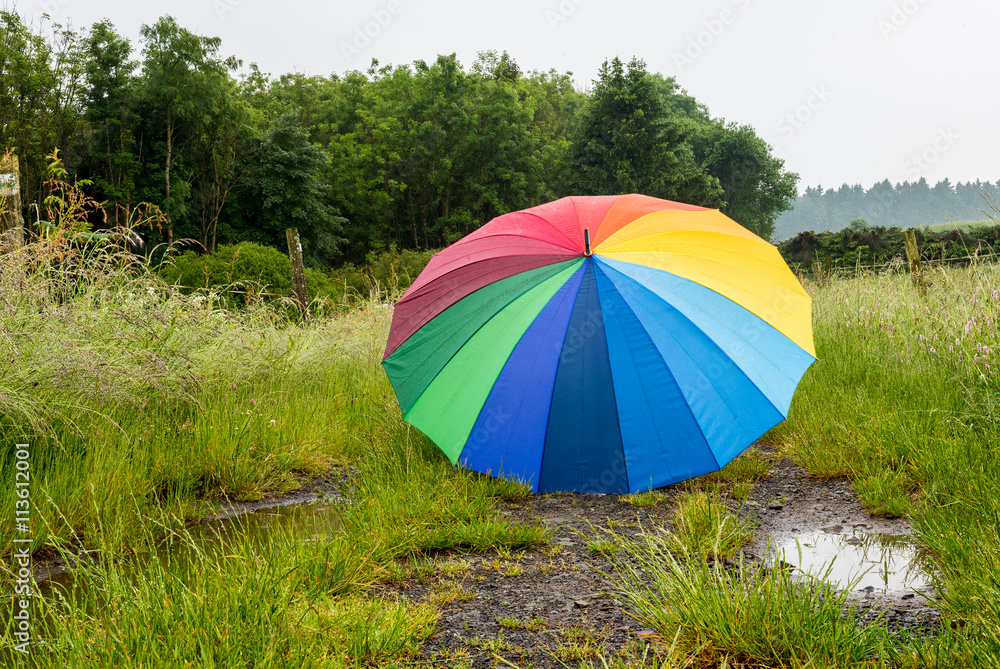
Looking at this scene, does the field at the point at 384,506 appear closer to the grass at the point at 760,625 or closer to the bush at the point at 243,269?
the grass at the point at 760,625

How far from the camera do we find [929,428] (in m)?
3.64

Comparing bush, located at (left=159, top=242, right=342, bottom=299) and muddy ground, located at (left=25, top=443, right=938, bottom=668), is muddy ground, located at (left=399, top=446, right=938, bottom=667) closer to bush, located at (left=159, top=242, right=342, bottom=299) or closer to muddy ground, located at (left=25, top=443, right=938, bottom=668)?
muddy ground, located at (left=25, top=443, right=938, bottom=668)

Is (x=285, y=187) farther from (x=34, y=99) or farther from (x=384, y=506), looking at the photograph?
(x=384, y=506)

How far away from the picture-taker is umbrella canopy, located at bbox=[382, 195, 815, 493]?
3.36 m

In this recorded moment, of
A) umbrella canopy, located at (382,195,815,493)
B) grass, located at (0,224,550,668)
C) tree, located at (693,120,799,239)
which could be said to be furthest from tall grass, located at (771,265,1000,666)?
tree, located at (693,120,799,239)

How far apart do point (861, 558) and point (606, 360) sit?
1439 millimetres

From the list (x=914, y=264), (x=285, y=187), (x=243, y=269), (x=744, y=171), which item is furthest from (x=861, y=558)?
(x=744, y=171)

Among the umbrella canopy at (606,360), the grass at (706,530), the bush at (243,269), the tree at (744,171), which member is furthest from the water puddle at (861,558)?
the tree at (744,171)

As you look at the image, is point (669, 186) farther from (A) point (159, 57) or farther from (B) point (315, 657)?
(B) point (315, 657)

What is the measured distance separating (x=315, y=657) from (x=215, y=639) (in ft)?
1.06

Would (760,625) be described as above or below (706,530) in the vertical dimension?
above

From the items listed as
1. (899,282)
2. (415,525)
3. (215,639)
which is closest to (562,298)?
(415,525)

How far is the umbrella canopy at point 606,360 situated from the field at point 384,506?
0.32 meters

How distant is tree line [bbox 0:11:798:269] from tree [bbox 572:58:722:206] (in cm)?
8
